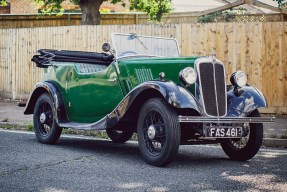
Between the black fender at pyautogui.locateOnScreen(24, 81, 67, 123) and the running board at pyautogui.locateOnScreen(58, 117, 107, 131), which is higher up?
the black fender at pyautogui.locateOnScreen(24, 81, 67, 123)

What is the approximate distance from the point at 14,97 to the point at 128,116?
10634 mm

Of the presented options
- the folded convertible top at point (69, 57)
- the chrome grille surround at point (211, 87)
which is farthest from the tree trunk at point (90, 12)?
the chrome grille surround at point (211, 87)

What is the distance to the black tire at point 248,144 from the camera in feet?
25.9

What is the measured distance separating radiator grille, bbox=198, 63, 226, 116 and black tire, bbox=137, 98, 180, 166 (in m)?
0.55

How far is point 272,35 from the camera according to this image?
13758mm

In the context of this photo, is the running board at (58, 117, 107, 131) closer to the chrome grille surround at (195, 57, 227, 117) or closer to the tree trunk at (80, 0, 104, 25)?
the chrome grille surround at (195, 57, 227, 117)

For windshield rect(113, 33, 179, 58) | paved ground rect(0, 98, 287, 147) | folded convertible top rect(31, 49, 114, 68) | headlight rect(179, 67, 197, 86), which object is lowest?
paved ground rect(0, 98, 287, 147)

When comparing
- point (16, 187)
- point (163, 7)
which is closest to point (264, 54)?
point (16, 187)

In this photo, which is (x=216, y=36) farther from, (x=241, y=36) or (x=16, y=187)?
(x=16, y=187)

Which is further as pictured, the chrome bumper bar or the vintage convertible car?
→ the vintage convertible car

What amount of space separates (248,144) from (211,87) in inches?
39.8

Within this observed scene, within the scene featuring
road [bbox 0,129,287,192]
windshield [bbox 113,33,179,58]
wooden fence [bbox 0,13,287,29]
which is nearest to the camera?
road [bbox 0,129,287,192]

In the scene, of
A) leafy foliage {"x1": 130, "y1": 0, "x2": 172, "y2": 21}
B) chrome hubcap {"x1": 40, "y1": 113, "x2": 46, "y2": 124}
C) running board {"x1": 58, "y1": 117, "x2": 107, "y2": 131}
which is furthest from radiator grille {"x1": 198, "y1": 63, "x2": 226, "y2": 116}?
leafy foliage {"x1": 130, "y1": 0, "x2": 172, "y2": 21}

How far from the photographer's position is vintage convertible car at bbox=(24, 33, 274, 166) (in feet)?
24.0
